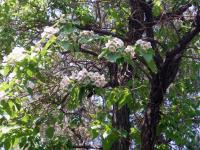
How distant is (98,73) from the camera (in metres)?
3.77

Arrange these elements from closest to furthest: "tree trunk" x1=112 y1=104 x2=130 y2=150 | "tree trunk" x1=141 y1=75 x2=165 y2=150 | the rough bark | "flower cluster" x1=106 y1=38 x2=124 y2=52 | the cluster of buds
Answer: "flower cluster" x1=106 y1=38 x2=124 y2=52, the cluster of buds, the rough bark, "tree trunk" x1=141 y1=75 x2=165 y2=150, "tree trunk" x1=112 y1=104 x2=130 y2=150

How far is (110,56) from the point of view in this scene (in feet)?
10.9

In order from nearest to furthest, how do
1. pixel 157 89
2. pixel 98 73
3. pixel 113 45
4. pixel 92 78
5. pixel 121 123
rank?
pixel 113 45 < pixel 92 78 < pixel 98 73 < pixel 157 89 < pixel 121 123

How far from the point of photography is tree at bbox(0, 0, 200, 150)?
12.0 ft

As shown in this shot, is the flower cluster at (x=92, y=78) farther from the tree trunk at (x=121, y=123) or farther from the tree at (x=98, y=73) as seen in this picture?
the tree trunk at (x=121, y=123)

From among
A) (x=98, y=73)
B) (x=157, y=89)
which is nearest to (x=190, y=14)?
(x=157, y=89)

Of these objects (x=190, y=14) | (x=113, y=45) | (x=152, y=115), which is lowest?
(x=152, y=115)

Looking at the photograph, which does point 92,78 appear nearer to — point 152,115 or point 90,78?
point 90,78

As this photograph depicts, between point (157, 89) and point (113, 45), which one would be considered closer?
point (113, 45)

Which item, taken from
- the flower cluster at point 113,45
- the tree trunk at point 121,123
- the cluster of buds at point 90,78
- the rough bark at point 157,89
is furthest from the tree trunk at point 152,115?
the flower cluster at point 113,45

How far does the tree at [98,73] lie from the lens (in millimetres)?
3654

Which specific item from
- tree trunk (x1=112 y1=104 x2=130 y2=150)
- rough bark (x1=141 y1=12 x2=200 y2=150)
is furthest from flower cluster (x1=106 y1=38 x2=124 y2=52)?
tree trunk (x1=112 y1=104 x2=130 y2=150)

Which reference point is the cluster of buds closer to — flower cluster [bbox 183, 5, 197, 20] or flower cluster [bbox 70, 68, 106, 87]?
flower cluster [bbox 70, 68, 106, 87]

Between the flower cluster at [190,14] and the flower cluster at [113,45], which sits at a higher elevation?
the flower cluster at [190,14]
